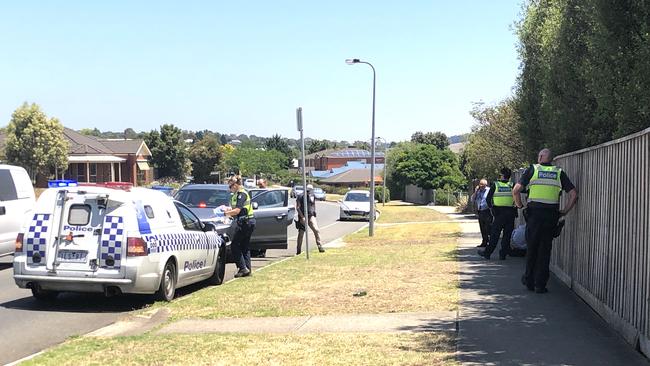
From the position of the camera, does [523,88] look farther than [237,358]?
Yes

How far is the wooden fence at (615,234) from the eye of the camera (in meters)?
5.72

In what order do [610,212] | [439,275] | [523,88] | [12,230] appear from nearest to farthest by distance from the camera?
[610,212], [439,275], [12,230], [523,88]

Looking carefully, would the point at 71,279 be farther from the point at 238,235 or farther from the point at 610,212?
the point at 610,212

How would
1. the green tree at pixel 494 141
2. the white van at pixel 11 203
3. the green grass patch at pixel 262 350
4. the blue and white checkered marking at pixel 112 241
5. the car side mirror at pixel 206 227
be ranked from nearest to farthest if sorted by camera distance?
1. the green grass patch at pixel 262 350
2. the blue and white checkered marking at pixel 112 241
3. the car side mirror at pixel 206 227
4. the white van at pixel 11 203
5. the green tree at pixel 494 141

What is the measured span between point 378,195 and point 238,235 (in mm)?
57964

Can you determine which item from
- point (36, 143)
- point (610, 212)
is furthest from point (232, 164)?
point (610, 212)

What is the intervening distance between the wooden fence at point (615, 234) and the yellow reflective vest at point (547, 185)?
33cm

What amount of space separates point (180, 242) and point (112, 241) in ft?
4.17

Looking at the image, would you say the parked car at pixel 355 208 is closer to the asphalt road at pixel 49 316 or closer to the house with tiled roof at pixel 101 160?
the asphalt road at pixel 49 316

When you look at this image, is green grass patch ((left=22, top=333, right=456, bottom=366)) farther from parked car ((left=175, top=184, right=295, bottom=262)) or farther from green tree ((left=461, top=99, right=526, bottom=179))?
green tree ((left=461, top=99, right=526, bottom=179))

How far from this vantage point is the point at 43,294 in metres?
9.56

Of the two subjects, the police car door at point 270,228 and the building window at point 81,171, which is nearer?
the police car door at point 270,228

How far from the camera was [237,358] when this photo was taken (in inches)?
234

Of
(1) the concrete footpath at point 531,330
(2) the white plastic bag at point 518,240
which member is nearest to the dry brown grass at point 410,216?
(2) the white plastic bag at point 518,240
